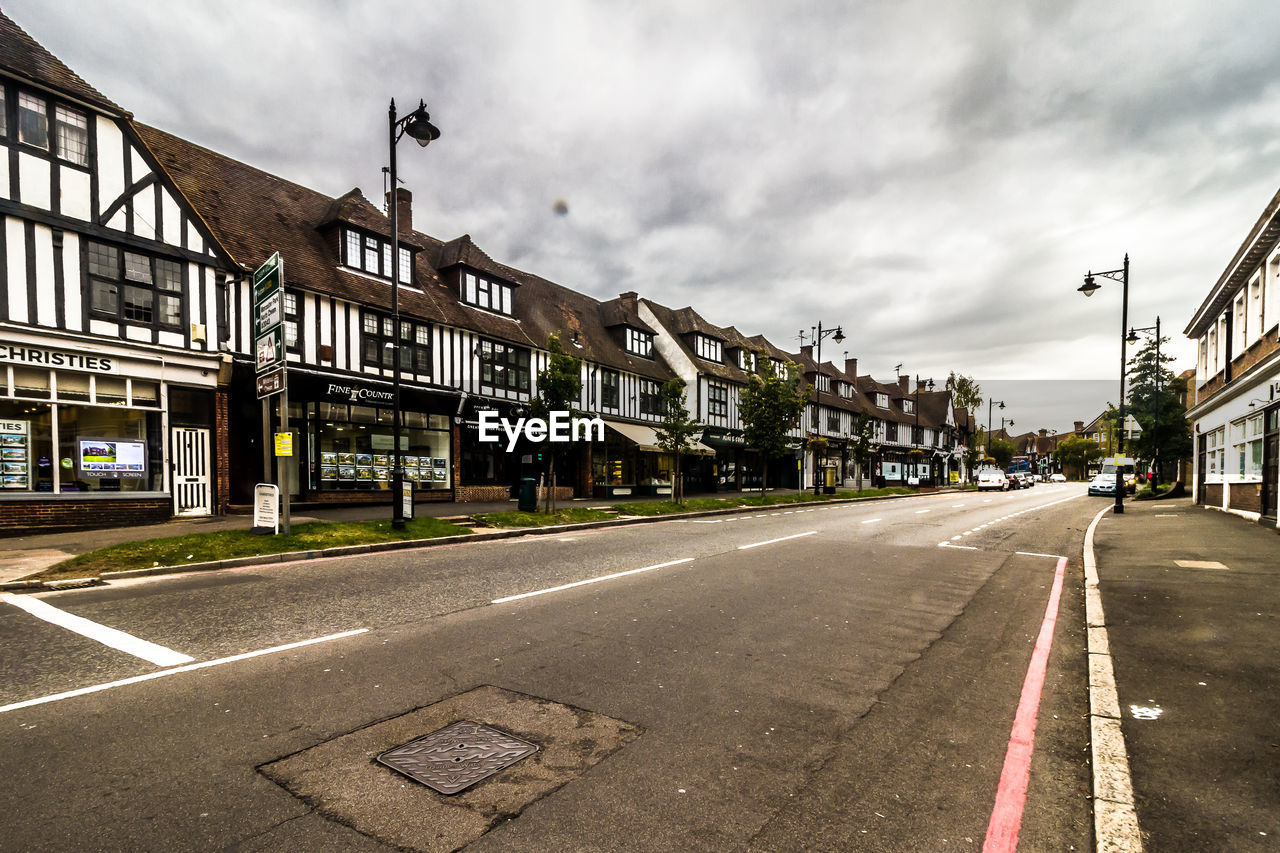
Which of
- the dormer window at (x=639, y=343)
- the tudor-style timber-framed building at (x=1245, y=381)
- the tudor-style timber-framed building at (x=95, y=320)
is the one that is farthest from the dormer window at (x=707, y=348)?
the tudor-style timber-framed building at (x=95, y=320)

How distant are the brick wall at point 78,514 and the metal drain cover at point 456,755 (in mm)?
15467

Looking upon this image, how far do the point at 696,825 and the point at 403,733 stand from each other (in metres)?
1.93

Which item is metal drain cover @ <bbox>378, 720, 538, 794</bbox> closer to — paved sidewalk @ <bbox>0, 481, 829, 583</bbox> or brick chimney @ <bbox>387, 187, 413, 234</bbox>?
paved sidewalk @ <bbox>0, 481, 829, 583</bbox>

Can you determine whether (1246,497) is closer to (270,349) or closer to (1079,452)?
(270,349)

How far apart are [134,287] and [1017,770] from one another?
64.6 feet

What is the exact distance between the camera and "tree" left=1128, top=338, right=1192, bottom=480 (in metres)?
36.2

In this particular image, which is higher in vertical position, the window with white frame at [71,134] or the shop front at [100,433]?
the window with white frame at [71,134]

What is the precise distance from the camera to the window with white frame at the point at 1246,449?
17.5 metres

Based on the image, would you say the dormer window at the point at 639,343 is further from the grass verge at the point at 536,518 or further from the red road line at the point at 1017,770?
the red road line at the point at 1017,770

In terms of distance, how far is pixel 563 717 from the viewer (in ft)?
13.5

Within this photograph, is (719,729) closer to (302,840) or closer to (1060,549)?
(302,840)

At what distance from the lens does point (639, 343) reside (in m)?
35.1

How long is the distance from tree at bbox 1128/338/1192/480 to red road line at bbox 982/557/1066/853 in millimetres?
38788

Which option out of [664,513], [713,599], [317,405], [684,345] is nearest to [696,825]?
[713,599]
